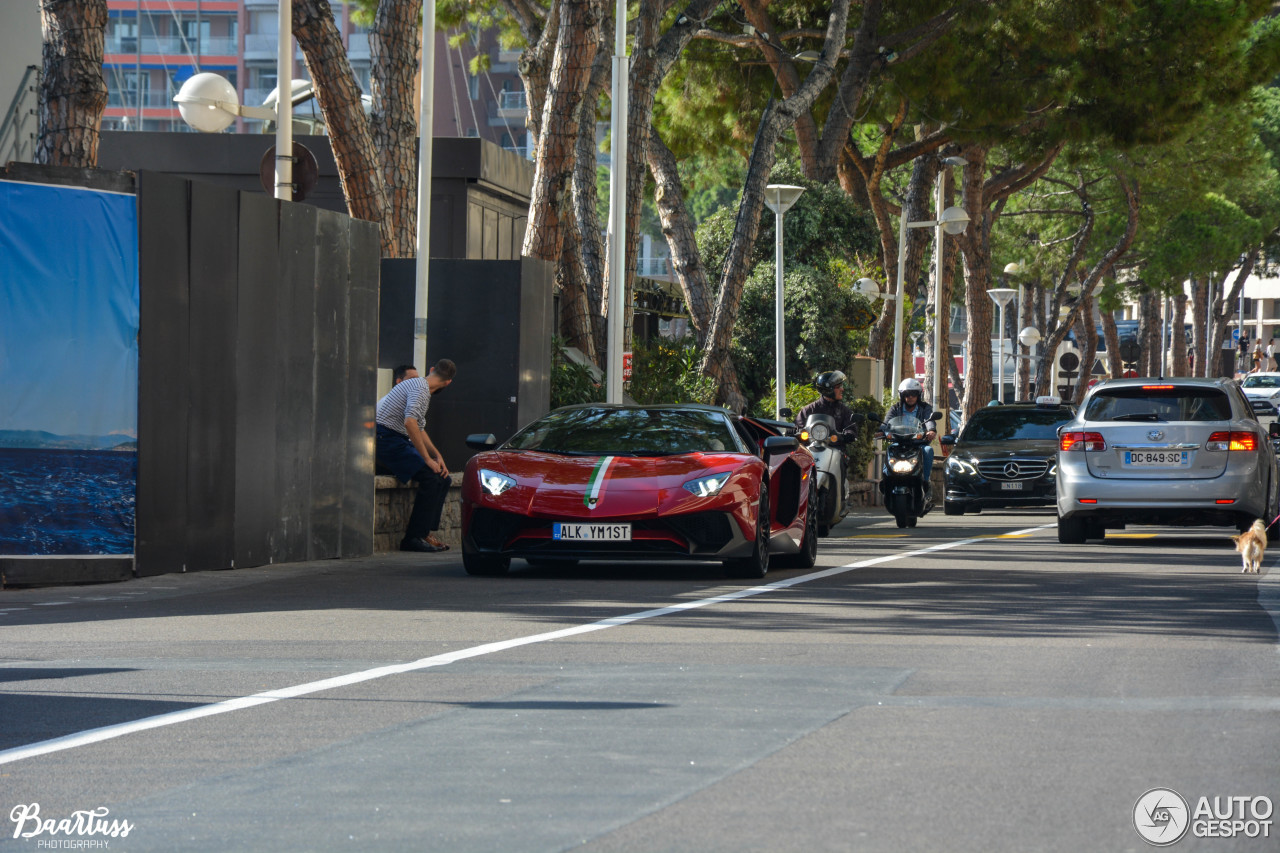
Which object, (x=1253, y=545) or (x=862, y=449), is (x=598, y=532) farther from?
(x=862, y=449)

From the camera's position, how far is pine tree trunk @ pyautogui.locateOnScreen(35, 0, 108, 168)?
50.2ft

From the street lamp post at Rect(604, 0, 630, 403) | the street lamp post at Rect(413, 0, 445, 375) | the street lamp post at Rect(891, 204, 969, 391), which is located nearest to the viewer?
the street lamp post at Rect(413, 0, 445, 375)

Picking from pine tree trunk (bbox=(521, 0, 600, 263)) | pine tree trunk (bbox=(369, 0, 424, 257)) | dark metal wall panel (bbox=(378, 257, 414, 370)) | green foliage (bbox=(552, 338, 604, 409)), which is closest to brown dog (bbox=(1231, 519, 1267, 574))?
dark metal wall panel (bbox=(378, 257, 414, 370))

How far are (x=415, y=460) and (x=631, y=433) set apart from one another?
3.13 m

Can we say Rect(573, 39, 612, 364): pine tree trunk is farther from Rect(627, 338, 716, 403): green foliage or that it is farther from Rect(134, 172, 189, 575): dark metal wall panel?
Rect(134, 172, 189, 575): dark metal wall panel

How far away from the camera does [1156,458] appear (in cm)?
1834

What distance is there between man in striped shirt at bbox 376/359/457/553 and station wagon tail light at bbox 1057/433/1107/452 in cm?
609

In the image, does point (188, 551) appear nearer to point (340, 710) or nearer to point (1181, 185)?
point (340, 710)

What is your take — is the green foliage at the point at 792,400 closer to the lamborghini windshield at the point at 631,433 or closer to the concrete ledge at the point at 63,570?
the lamborghini windshield at the point at 631,433

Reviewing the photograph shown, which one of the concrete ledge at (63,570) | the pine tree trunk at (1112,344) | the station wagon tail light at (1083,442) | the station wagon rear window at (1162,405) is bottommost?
the concrete ledge at (63,570)

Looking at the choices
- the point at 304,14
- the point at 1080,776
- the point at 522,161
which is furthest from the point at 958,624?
the point at 522,161

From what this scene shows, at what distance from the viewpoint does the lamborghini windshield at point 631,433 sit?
546 inches

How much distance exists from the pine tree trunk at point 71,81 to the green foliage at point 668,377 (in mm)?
10660

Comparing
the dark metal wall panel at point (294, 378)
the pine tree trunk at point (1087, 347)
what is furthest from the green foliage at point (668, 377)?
the pine tree trunk at point (1087, 347)
